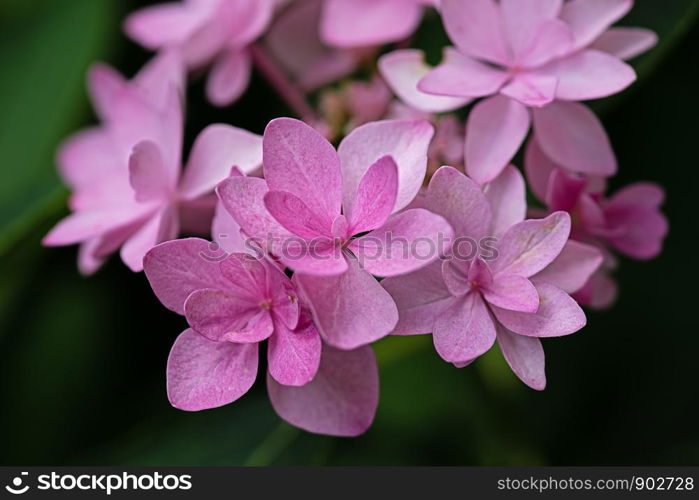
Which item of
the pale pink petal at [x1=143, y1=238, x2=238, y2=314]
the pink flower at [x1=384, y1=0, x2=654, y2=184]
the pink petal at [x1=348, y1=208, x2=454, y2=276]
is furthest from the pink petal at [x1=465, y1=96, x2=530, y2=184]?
the pale pink petal at [x1=143, y1=238, x2=238, y2=314]

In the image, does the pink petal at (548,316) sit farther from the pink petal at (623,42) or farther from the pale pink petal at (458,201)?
the pink petal at (623,42)

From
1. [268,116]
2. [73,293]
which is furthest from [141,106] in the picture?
[73,293]

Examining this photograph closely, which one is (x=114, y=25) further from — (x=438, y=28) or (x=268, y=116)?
(x=438, y=28)

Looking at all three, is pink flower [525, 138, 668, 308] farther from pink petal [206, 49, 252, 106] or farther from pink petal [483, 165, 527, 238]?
pink petal [206, 49, 252, 106]

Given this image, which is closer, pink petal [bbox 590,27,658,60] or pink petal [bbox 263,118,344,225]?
pink petal [bbox 263,118,344,225]

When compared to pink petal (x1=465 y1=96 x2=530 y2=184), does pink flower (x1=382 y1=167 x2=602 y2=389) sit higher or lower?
lower
